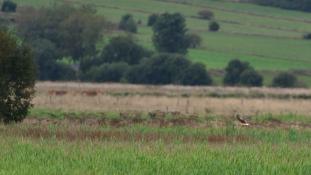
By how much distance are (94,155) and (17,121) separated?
10980 millimetres

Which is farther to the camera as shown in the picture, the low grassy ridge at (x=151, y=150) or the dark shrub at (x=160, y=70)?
the dark shrub at (x=160, y=70)

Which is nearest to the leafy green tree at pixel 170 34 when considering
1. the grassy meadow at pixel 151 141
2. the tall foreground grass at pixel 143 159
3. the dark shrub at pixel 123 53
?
the dark shrub at pixel 123 53

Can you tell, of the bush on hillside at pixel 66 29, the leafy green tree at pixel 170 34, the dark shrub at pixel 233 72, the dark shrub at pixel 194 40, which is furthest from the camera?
the dark shrub at pixel 194 40

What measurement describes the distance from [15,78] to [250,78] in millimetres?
53063

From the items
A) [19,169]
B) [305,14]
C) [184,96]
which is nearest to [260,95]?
[184,96]

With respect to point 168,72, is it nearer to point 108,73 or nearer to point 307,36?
point 108,73

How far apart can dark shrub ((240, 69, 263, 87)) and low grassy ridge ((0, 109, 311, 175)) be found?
5102cm

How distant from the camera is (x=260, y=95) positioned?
194 feet

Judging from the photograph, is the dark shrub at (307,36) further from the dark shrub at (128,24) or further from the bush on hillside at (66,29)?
the bush on hillside at (66,29)

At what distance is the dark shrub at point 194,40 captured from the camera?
98.8m

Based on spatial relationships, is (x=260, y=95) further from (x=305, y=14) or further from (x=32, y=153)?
(x=305, y=14)

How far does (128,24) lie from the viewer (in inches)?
4040

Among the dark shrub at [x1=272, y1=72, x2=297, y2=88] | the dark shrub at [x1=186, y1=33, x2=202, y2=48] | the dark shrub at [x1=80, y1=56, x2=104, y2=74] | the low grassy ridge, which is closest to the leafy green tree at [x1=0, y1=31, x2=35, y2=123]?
the low grassy ridge

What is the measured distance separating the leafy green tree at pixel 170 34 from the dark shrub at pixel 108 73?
12.7 m
